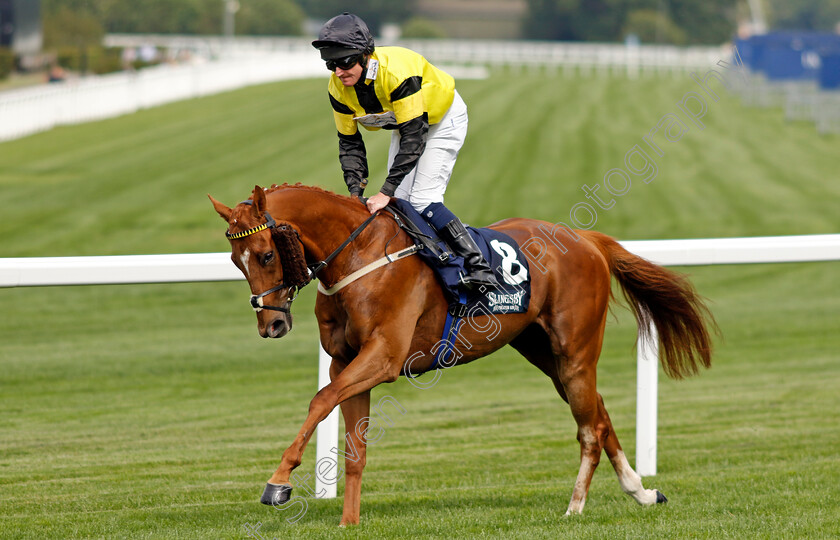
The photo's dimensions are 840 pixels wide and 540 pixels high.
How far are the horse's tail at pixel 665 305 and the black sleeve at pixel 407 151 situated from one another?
1.21 metres

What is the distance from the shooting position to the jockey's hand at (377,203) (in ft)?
13.8

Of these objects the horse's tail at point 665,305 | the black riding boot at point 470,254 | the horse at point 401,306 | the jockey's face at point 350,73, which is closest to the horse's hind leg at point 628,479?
the horse at point 401,306

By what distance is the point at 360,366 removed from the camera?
3.99 m

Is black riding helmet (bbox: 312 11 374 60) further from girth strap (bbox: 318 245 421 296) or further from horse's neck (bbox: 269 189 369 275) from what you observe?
girth strap (bbox: 318 245 421 296)

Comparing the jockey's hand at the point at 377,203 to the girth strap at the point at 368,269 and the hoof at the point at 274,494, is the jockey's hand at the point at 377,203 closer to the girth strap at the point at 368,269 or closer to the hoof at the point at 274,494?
the girth strap at the point at 368,269

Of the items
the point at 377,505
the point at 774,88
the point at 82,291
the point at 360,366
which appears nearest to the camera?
the point at 360,366

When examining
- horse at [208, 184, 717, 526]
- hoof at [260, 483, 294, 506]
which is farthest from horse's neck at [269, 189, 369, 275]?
hoof at [260, 483, 294, 506]

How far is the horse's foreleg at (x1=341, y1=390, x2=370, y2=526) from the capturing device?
418cm

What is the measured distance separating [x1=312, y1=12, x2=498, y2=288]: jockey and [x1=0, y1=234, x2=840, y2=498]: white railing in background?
2.85 feet

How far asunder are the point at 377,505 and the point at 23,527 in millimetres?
1480

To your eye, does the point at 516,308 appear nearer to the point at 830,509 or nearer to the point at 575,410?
the point at 575,410

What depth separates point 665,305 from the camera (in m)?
5.12

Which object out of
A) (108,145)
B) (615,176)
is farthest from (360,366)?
(108,145)

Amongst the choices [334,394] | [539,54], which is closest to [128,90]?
[539,54]
